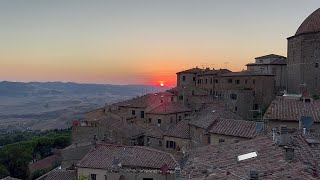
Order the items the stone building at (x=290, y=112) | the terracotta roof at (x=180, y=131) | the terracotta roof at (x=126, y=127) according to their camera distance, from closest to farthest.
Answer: the stone building at (x=290, y=112) → the terracotta roof at (x=180, y=131) → the terracotta roof at (x=126, y=127)

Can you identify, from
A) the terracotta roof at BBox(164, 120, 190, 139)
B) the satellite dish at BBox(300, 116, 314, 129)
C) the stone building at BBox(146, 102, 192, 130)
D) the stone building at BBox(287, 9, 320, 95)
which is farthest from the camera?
the stone building at BBox(287, 9, 320, 95)

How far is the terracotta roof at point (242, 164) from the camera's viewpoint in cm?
1065

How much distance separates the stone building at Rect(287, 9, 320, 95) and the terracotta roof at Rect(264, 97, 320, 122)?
27.5 metres

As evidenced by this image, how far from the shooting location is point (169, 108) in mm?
54938

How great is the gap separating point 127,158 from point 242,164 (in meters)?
18.1

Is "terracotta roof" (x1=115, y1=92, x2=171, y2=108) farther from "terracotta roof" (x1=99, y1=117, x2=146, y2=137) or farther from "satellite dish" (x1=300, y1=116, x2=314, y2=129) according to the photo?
"satellite dish" (x1=300, y1=116, x2=314, y2=129)

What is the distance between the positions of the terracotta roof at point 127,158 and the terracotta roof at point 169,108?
21.7 m

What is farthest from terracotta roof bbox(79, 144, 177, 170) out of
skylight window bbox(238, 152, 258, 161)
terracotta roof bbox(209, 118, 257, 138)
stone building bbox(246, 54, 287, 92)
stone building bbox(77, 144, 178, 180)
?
stone building bbox(246, 54, 287, 92)

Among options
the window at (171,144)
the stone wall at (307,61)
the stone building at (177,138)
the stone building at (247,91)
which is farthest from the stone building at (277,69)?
the window at (171,144)

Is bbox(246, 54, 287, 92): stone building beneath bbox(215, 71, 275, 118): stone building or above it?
above

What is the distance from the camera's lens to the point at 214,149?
17062 mm

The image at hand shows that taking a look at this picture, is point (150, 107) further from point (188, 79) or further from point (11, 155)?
point (11, 155)

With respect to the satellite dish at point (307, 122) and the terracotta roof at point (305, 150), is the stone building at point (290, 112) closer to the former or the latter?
the satellite dish at point (307, 122)

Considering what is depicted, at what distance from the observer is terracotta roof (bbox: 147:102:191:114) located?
2127 inches
